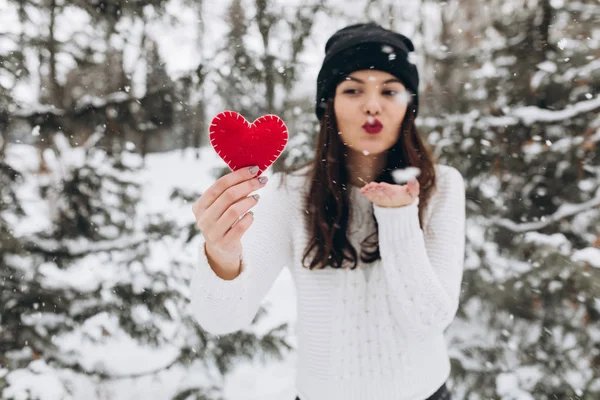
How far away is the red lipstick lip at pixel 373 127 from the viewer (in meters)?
1.52

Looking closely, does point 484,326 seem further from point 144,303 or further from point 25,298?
point 25,298

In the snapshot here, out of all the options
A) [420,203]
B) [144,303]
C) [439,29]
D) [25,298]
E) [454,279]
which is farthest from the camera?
[439,29]

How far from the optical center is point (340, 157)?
5.67 ft

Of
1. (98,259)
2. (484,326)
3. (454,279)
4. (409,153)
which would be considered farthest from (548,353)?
(98,259)

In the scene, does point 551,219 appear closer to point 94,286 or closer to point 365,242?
point 365,242

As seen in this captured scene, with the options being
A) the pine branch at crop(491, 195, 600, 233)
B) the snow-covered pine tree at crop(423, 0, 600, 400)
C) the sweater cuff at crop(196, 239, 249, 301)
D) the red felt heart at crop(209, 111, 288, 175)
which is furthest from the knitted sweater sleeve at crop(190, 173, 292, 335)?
the pine branch at crop(491, 195, 600, 233)

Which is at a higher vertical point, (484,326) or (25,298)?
(25,298)

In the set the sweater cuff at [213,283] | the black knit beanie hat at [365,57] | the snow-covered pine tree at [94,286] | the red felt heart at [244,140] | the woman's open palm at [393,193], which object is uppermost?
the black knit beanie hat at [365,57]

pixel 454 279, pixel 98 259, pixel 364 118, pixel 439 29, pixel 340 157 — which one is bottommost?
pixel 98 259

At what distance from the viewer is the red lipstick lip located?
1.52 meters

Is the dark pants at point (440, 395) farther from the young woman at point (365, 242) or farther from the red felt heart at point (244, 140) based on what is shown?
the red felt heart at point (244, 140)

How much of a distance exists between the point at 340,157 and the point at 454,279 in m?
0.66

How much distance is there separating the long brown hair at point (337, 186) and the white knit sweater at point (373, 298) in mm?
42

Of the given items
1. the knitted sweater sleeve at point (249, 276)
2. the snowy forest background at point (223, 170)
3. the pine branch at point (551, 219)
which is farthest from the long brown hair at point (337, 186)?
the pine branch at point (551, 219)
